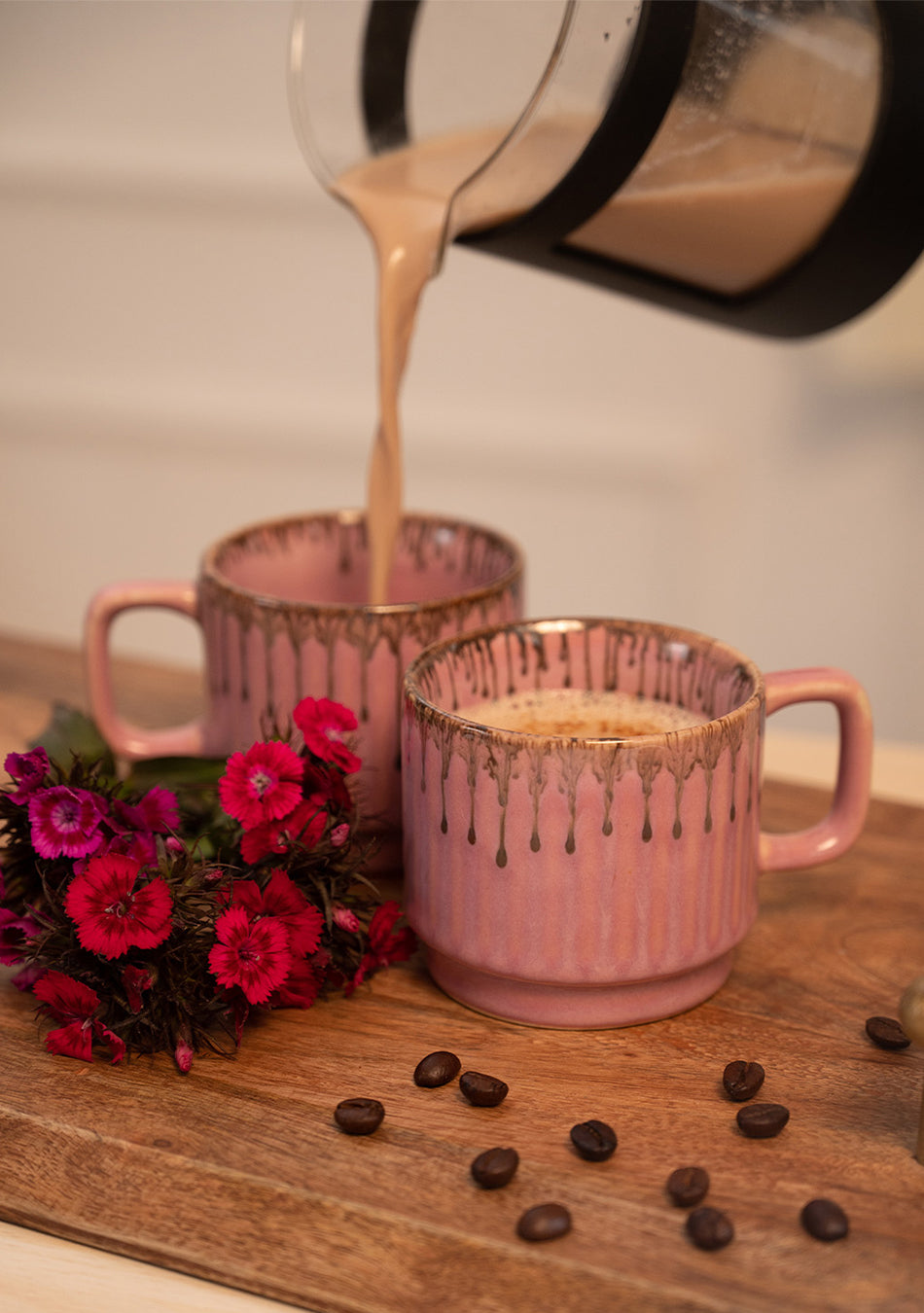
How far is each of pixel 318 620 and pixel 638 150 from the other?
291 mm

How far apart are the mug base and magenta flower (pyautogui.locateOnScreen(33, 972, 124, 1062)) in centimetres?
17

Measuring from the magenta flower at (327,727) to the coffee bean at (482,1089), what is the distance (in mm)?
166

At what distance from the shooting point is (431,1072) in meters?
0.66

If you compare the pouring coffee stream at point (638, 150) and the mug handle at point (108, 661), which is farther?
the mug handle at point (108, 661)

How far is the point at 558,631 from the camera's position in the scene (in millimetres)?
787

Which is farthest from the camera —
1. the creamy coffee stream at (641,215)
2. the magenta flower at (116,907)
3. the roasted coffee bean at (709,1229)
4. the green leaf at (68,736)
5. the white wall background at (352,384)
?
the white wall background at (352,384)

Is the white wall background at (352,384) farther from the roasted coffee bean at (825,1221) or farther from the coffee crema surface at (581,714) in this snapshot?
the roasted coffee bean at (825,1221)

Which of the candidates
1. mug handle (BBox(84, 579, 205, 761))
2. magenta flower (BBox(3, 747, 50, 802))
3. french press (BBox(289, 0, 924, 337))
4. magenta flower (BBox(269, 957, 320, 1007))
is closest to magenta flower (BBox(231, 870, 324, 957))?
magenta flower (BBox(269, 957, 320, 1007))

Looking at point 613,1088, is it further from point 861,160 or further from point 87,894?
point 861,160

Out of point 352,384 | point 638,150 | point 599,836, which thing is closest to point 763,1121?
point 599,836

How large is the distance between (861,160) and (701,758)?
0.38 meters

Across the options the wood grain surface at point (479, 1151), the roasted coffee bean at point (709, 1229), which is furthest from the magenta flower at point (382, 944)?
the roasted coffee bean at point (709, 1229)

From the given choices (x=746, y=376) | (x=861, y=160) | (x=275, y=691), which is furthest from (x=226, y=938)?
(x=746, y=376)

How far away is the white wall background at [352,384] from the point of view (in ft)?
5.73
